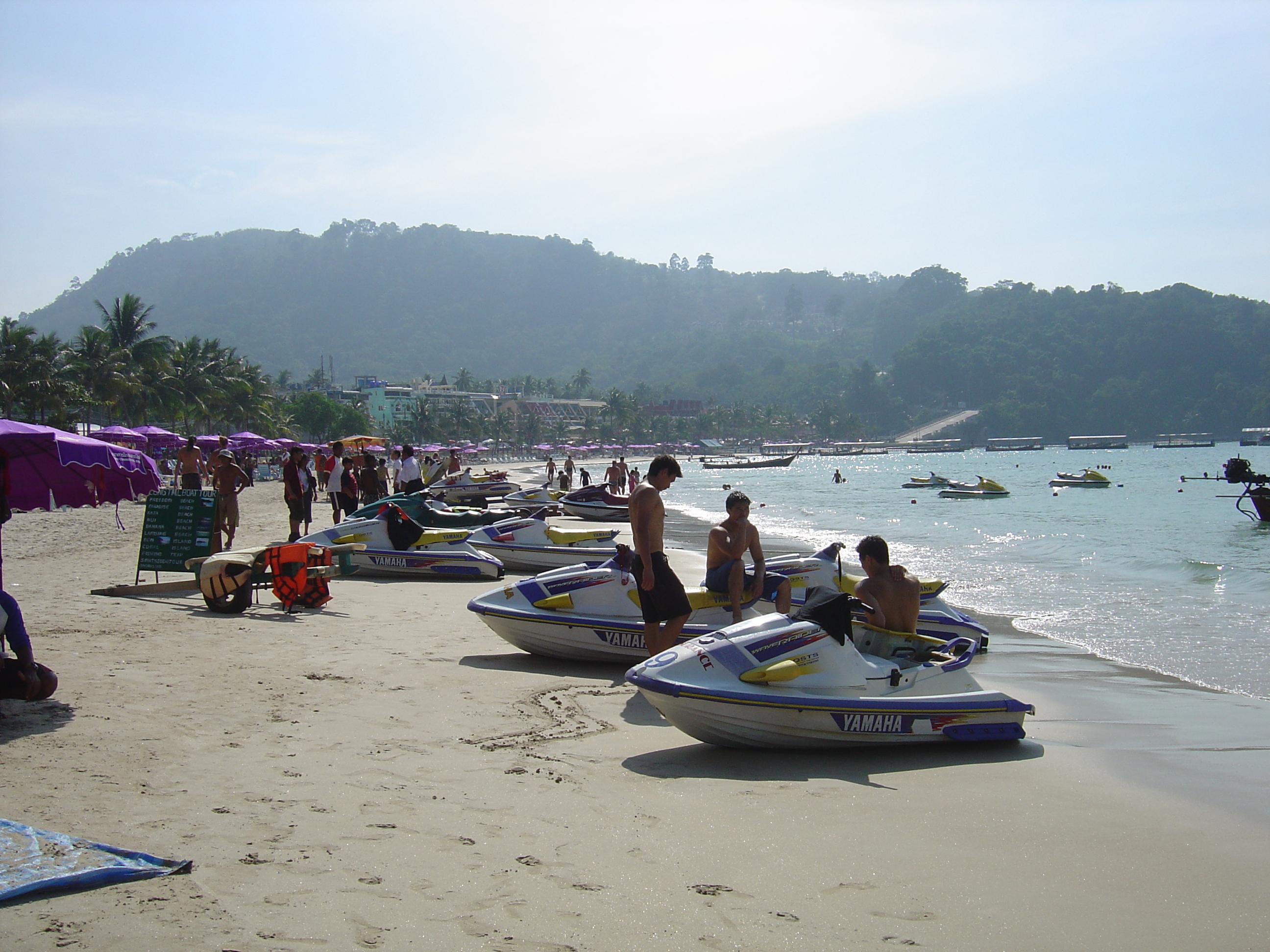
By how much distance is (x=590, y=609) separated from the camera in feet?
28.9

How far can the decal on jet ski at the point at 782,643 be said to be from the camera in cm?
629

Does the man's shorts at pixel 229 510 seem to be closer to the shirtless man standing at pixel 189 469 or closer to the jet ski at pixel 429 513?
the jet ski at pixel 429 513

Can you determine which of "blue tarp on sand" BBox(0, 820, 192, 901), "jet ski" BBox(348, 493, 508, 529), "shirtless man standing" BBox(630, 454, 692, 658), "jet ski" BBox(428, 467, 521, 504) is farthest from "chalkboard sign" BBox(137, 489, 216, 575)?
"jet ski" BBox(428, 467, 521, 504)

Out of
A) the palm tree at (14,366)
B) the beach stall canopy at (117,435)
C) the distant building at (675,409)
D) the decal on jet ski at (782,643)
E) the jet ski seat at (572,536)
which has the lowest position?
the jet ski seat at (572,536)

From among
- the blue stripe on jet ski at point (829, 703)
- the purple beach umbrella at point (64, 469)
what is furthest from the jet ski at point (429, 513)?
the blue stripe on jet ski at point (829, 703)

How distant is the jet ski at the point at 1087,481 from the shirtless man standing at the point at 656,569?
54706mm

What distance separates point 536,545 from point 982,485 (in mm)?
36507

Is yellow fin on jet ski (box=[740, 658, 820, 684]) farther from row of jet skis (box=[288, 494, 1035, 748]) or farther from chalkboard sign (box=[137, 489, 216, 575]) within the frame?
chalkboard sign (box=[137, 489, 216, 575])

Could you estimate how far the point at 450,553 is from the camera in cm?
1418

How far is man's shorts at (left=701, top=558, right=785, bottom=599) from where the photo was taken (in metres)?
8.15

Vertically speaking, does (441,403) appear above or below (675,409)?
below

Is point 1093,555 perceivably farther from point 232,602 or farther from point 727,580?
point 232,602

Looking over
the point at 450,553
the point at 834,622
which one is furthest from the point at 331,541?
the point at 834,622

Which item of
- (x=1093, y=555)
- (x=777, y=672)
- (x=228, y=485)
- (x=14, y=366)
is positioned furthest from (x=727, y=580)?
(x=14, y=366)
